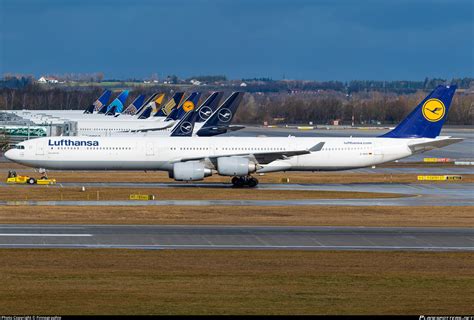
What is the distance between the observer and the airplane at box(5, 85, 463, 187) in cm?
6550

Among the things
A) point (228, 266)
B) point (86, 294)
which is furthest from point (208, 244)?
point (86, 294)

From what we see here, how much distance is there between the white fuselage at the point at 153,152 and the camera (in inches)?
2606

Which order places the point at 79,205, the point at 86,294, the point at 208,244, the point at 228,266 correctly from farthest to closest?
the point at 79,205
the point at 208,244
the point at 228,266
the point at 86,294

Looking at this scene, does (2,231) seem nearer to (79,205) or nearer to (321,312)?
(79,205)

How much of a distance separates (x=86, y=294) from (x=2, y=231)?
1460 centimetres

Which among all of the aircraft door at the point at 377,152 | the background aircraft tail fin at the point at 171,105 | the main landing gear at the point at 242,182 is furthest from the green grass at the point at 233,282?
the background aircraft tail fin at the point at 171,105

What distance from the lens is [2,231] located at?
43.6 metres

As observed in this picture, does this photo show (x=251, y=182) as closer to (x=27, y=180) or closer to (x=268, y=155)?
(x=268, y=155)

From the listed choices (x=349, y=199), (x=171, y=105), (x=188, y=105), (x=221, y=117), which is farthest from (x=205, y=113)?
(x=349, y=199)

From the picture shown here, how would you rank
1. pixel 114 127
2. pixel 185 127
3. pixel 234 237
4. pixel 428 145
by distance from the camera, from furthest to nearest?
1. pixel 114 127
2. pixel 185 127
3. pixel 428 145
4. pixel 234 237

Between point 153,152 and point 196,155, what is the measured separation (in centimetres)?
276

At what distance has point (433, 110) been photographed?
234ft

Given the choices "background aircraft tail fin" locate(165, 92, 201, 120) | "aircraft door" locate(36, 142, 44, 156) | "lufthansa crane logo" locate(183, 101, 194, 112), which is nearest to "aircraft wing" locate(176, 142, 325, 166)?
"aircraft door" locate(36, 142, 44, 156)

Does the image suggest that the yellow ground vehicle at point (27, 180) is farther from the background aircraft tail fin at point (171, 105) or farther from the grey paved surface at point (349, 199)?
the background aircraft tail fin at point (171, 105)
